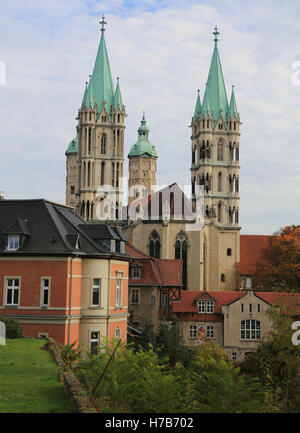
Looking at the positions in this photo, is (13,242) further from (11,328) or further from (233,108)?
(233,108)

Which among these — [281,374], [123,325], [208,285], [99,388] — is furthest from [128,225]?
[99,388]

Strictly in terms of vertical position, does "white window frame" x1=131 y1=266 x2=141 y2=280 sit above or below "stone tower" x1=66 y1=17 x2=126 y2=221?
below

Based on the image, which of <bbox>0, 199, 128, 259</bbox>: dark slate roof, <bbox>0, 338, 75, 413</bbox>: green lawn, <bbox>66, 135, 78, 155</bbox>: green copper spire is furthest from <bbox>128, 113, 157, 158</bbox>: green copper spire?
<bbox>0, 338, 75, 413</bbox>: green lawn

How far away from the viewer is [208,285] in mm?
81188

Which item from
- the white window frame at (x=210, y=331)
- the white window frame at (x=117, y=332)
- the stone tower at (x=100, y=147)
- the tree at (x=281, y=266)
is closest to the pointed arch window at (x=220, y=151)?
the stone tower at (x=100, y=147)

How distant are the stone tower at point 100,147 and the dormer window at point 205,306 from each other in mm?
30754

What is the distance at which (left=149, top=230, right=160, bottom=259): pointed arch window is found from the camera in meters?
76.7

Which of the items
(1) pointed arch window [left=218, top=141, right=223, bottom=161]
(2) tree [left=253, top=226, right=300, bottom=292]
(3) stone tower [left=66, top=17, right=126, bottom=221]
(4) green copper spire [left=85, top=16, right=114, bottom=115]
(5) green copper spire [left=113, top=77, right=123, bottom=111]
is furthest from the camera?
(4) green copper spire [left=85, top=16, right=114, bottom=115]

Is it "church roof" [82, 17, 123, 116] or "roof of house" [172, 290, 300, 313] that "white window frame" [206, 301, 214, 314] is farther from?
"church roof" [82, 17, 123, 116]

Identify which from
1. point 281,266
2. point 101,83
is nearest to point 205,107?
point 101,83

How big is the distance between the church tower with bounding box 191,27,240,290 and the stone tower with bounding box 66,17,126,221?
39.4ft

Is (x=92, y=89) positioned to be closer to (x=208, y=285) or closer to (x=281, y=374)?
(x=208, y=285)

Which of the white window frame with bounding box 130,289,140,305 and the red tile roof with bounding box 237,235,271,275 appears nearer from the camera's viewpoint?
the white window frame with bounding box 130,289,140,305

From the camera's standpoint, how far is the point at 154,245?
7681cm
